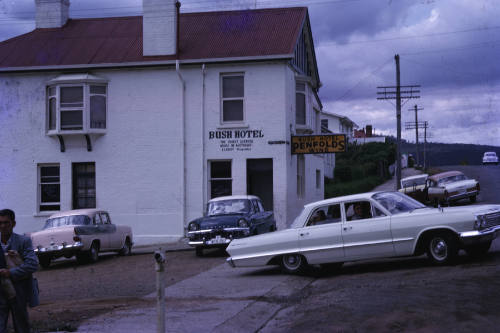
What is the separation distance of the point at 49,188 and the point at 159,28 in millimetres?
7726

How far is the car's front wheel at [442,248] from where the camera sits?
11422 mm

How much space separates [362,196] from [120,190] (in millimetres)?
14318

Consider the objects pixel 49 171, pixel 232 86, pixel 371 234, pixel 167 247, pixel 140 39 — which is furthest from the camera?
pixel 140 39

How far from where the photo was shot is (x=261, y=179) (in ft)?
79.9

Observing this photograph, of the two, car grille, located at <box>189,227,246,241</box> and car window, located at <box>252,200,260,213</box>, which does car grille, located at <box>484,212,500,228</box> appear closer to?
car grille, located at <box>189,227,246,241</box>

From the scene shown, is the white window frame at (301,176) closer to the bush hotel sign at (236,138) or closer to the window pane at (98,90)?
the bush hotel sign at (236,138)

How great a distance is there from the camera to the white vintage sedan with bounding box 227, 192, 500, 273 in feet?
37.5

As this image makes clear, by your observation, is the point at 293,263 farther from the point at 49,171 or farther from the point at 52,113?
the point at 52,113

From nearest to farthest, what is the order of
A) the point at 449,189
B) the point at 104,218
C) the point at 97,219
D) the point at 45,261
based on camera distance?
1. the point at 45,261
2. the point at 97,219
3. the point at 104,218
4. the point at 449,189

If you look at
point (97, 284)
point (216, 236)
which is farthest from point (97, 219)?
point (97, 284)

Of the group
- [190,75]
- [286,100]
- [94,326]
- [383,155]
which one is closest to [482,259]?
[94,326]

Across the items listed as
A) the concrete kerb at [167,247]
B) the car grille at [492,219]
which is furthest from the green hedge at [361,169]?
the car grille at [492,219]

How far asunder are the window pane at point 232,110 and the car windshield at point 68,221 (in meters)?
7.60

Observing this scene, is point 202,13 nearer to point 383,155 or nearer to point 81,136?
point 81,136
